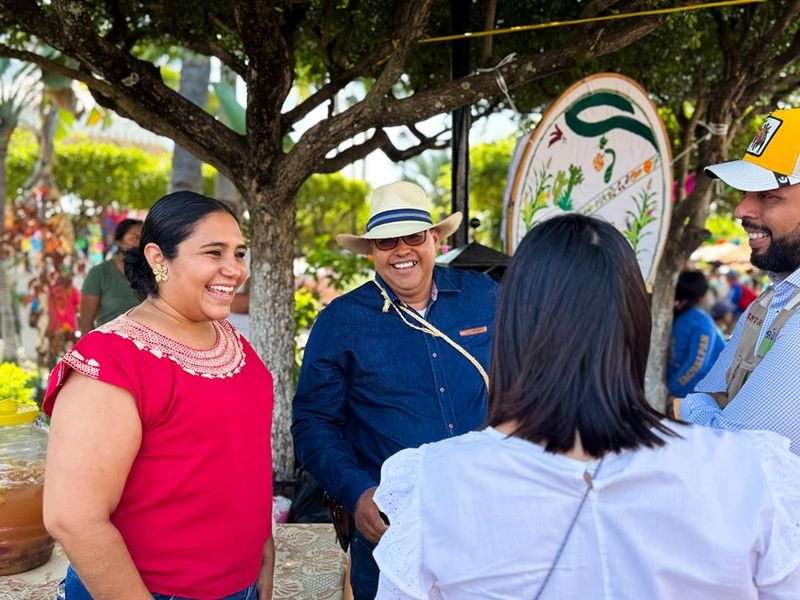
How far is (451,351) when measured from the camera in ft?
9.07

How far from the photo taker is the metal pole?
4664 mm

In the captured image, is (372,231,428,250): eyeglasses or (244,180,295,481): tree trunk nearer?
(372,231,428,250): eyeglasses

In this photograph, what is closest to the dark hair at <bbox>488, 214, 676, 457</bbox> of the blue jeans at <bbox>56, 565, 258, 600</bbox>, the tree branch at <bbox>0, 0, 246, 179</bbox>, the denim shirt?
the blue jeans at <bbox>56, 565, 258, 600</bbox>

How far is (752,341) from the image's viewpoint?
85.1 inches

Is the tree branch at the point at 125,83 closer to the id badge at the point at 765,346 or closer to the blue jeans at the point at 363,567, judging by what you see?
the blue jeans at the point at 363,567

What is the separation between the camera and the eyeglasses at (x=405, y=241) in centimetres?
289

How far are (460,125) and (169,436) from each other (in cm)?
335

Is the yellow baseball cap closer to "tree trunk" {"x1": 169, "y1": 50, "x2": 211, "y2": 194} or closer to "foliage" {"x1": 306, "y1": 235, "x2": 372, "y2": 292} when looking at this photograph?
"foliage" {"x1": 306, "y1": 235, "x2": 372, "y2": 292}

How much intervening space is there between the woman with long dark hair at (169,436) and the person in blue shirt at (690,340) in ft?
15.8

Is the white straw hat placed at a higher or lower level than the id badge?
higher

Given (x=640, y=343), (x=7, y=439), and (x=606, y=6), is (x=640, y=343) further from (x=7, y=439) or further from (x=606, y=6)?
(x=606, y=6)

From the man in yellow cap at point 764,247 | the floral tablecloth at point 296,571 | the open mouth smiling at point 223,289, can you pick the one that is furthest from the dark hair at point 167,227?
the floral tablecloth at point 296,571

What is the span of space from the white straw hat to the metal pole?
1.70 m

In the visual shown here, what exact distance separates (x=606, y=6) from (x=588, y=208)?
1.11 m
